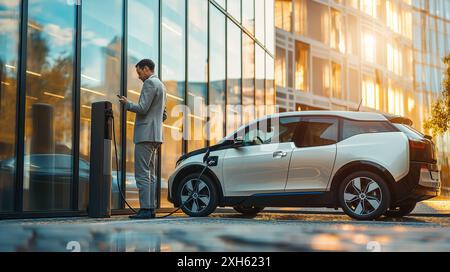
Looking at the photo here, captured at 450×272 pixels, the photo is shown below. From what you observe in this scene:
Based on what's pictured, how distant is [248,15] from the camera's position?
21641mm

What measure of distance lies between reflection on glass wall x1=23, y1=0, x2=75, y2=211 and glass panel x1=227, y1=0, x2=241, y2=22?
8.83m

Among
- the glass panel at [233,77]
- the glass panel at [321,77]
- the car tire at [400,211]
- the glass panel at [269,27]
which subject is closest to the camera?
the car tire at [400,211]

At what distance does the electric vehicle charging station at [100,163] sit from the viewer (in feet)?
32.6

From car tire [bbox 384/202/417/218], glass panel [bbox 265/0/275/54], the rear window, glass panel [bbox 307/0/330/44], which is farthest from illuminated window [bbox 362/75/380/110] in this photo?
the rear window

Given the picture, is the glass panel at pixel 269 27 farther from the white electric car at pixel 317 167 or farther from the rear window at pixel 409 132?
the rear window at pixel 409 132

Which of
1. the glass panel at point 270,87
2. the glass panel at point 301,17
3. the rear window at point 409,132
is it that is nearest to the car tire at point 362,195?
the rear window at point 409,132

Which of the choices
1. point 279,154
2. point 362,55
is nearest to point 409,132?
point 279,154

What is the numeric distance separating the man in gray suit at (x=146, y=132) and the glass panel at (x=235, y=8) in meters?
9.79

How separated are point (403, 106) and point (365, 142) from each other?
1407 inches

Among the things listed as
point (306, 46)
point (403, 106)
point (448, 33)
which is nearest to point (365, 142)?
point (306, 46)

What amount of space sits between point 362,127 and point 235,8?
423 inches

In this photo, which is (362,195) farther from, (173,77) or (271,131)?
(173,77)

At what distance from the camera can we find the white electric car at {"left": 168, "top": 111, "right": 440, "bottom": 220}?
9.62 meters
